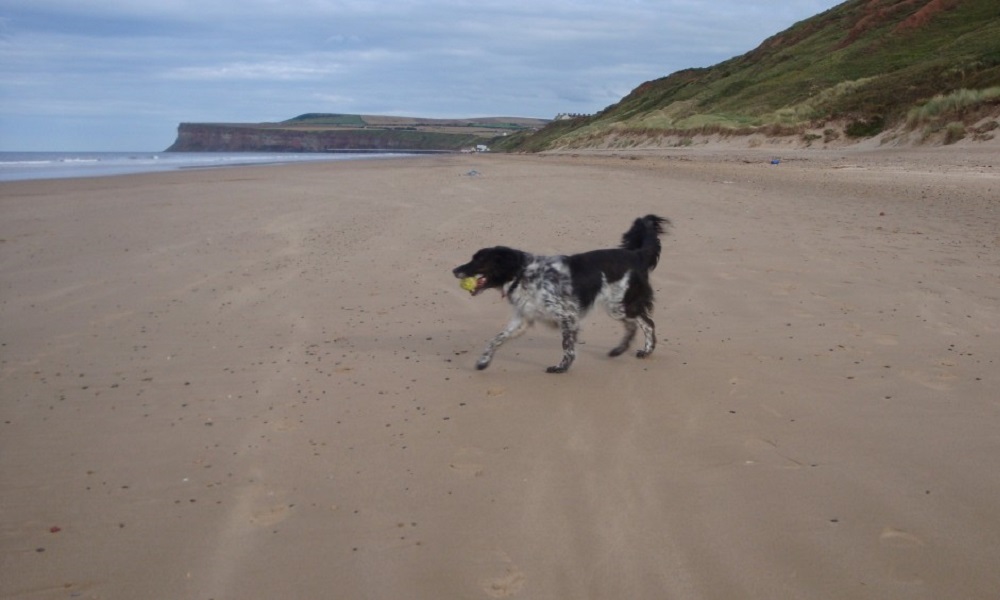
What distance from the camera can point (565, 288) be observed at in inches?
254

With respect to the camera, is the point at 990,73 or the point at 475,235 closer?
the point at 475,235

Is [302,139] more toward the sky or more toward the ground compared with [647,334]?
more toward the ground

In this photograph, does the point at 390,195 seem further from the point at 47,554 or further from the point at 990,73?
the point at 990,73

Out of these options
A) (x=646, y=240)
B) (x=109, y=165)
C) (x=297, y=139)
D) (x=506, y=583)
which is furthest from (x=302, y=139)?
(x=506, y=583)

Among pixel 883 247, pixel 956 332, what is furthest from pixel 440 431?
pixel 883 247

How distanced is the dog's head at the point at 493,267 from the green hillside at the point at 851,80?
21.4 m

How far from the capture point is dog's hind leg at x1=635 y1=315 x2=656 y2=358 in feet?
21.0

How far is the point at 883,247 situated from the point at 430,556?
7832 mm

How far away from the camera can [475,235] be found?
448 inches

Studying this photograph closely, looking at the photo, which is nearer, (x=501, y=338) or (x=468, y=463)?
(x=468, y=463)

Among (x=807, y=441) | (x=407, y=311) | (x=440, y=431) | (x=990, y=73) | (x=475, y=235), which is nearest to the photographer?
(x=807, y=441)

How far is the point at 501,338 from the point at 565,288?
Answer: 0.63 metres

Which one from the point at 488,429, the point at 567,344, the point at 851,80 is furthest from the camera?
the point at 851,80

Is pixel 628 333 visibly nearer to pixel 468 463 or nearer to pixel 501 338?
pixel 501 338
